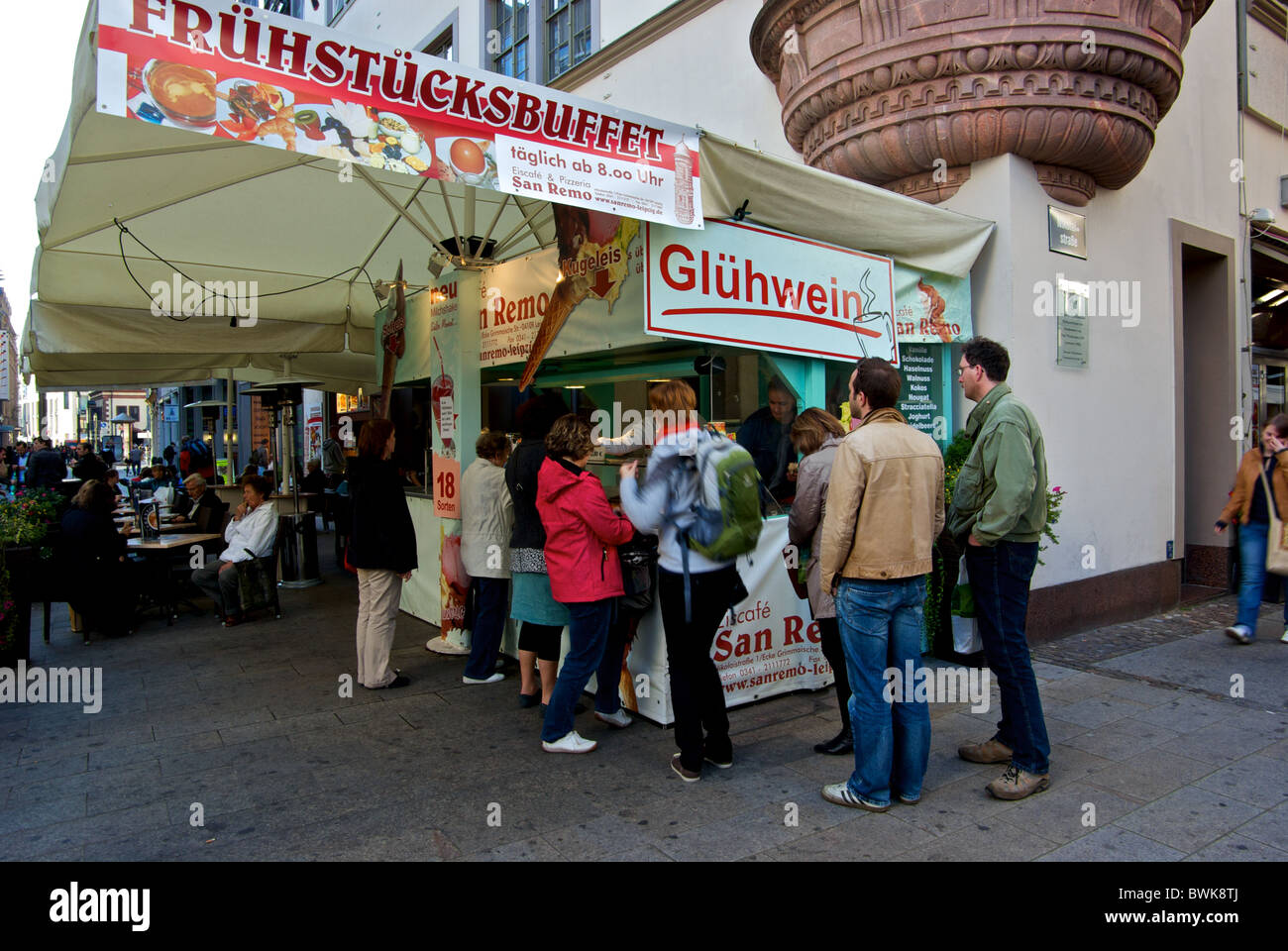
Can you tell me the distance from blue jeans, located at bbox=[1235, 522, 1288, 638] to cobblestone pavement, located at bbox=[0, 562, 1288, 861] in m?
0.81

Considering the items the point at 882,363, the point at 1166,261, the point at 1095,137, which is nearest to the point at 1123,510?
the point at 1166,261

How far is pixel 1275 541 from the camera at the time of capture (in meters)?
6.37

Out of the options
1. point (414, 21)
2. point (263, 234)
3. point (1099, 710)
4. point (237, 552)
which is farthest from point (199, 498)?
point (414, 21)

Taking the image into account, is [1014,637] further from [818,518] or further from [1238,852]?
[1238,852]

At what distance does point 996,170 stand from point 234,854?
21.1 feet

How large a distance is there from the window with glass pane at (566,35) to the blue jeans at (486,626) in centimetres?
925

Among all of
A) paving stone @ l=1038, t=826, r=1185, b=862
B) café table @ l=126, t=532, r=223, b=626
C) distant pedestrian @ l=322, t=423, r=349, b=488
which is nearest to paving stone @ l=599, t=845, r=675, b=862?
paving stone @ l=1038, t=826, r=1185, b=862

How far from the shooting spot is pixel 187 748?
4316 millimetres

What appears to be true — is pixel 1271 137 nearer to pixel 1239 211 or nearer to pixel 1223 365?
pixel 1239 211

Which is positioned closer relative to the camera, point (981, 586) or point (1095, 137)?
point (981, 586)

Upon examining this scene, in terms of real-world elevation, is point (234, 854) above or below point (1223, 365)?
below

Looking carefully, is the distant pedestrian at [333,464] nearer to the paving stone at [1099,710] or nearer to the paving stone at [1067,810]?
the paving stone at [1099,710]

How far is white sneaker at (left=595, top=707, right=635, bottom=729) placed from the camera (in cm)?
458

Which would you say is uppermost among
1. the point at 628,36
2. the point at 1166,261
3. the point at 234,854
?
the point at 628,36
